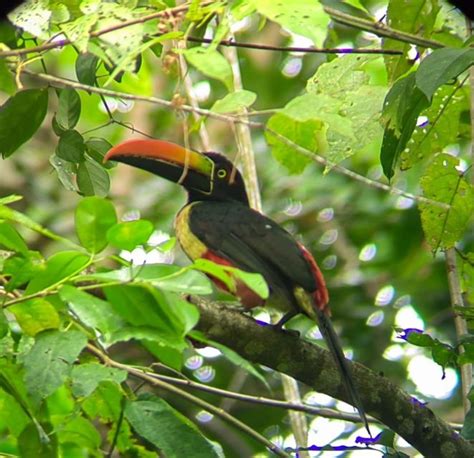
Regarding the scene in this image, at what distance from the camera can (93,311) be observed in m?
2.30

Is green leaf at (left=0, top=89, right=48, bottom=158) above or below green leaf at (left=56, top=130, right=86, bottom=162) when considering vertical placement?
above

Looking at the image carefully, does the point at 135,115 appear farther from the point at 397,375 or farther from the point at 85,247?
the point at 85,247

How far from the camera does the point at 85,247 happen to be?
7.77 ft

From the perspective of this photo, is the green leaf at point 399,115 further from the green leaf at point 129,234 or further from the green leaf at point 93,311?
the green leaf at point 93,311

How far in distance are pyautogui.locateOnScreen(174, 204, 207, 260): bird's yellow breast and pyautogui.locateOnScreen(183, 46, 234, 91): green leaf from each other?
209cm

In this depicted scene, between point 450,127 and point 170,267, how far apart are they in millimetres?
1564

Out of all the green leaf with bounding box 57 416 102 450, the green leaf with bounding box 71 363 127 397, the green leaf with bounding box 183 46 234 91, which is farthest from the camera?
the green leaf with bounding box 57 416 102 450

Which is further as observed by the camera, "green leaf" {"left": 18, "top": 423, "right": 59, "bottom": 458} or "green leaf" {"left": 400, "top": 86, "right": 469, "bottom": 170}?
"green leaf" {"left": 400, "top": 86, "right": 469, "bottom": 170}

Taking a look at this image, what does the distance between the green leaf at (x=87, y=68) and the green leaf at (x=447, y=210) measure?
→ 3.48ft

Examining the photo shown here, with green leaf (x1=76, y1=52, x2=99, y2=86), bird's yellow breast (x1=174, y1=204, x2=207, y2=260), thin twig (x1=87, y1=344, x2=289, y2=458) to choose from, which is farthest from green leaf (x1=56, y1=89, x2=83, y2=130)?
bird's yellow breast (x1=174, y1=204, x2=207, y2=260)

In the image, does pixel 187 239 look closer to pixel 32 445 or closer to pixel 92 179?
pixel 92 179

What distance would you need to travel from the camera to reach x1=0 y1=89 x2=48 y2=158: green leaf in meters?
3.09

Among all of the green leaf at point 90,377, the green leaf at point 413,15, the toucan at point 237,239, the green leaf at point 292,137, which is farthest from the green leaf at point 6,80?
the green leaf at point 413,15

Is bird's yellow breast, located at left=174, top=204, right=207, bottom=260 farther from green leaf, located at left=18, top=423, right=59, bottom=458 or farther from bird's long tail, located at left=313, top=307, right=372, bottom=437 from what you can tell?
green leaf, located at left=18, top=423, right=59, bottom=458
